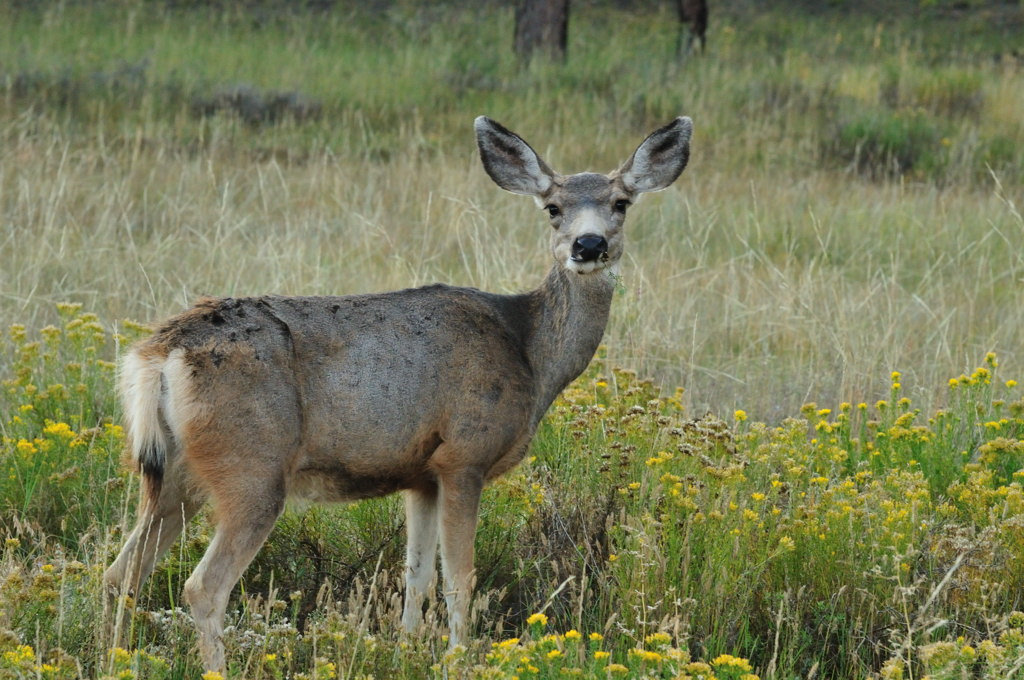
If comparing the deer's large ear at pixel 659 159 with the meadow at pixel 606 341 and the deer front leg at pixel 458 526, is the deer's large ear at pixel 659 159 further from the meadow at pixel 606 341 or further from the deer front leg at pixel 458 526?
the deer front leg at pixel 458 526

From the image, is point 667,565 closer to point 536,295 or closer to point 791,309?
point 536,295

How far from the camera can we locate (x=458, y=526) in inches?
175

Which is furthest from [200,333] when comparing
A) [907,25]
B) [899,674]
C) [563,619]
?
[907,25]

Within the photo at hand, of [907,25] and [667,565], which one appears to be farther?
[907,25]

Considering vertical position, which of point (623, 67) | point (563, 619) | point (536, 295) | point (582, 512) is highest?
point (623, 67)

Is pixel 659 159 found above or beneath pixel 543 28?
beneath

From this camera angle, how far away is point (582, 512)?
5.00 metres

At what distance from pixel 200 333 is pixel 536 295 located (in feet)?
4.89

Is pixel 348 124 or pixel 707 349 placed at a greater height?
pixel 348 124

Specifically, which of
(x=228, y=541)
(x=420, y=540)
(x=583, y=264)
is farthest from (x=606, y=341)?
(x=228, y=541)

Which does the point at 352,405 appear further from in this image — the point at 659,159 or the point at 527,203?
the point at 527,203

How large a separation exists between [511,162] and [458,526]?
1.62 m

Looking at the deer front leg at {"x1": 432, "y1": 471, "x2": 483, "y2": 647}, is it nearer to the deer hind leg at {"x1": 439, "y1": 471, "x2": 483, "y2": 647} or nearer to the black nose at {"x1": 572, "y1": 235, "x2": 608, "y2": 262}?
the deer hind leg at {"x1": 439, "y1": 471, "x2": 483, "y2": 647}

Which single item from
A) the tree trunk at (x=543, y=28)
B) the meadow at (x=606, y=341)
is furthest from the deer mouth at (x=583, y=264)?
Answer: the tree trunk at (x=543, y=28)
